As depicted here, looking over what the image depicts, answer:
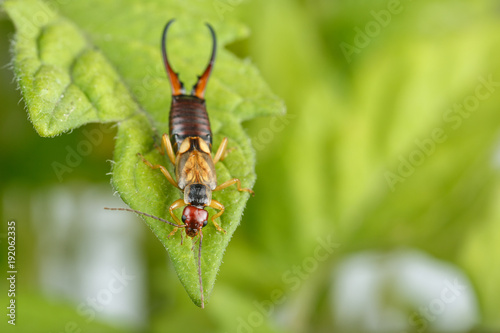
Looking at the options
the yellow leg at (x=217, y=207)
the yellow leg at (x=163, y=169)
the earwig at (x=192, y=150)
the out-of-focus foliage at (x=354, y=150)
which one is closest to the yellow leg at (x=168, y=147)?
the earwig at (x=192, y=150)

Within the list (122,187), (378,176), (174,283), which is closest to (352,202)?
(378,176)

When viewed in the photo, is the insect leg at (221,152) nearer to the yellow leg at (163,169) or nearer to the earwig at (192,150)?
the earwig at (192,150)

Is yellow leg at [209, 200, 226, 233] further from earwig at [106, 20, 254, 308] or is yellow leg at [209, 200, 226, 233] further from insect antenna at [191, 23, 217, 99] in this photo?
insect antenna at [191, 23, 217, 99]

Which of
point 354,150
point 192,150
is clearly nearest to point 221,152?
point 192,150

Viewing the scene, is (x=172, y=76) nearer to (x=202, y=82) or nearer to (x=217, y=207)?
(x=202, y=82)

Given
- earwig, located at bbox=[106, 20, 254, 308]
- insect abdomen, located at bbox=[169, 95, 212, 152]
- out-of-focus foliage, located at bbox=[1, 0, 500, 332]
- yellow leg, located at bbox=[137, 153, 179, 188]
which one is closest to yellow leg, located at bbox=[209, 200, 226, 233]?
earwig, located at bbox=[106, 20, 254, 308]

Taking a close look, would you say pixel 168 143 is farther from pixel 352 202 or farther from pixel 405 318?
pixel 405 318
